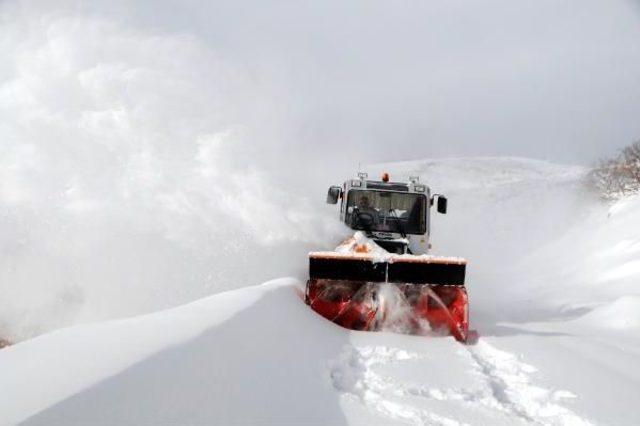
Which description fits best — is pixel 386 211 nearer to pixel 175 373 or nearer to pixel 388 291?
pixel 388 291

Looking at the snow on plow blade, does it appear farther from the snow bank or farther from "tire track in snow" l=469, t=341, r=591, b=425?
the snow bank

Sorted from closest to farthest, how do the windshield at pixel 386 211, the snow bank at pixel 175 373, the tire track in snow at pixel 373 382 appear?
the snow bank at pixel 175 373, the tire track in snow at pixel 373 382, the windshield at pixel 386 211

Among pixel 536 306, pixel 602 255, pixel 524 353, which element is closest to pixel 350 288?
pixel 524 353

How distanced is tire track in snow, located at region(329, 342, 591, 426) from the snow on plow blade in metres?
1.36

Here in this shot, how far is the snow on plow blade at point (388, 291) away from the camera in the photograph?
574cm

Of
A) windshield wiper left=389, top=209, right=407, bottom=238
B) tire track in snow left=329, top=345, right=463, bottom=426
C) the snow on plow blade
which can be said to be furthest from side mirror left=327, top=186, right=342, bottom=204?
tire track in snow left=329, top=345, right=463, bottom=426

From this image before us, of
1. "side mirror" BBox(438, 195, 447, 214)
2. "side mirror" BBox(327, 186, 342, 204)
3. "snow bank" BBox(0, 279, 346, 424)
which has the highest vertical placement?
"side mirror" BBox(327, 186, 342, 204)

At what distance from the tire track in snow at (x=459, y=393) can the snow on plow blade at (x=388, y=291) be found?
1359mm

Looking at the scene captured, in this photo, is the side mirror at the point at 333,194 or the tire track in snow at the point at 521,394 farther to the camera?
the side mirror at the point at 333,194

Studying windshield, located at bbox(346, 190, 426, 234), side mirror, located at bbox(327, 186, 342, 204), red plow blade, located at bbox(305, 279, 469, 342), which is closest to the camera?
red plow blade, located at bbox(305, 279, 469, 342)

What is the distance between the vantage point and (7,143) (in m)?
9.14

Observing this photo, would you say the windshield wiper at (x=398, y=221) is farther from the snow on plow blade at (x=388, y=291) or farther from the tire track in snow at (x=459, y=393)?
the tire track in snow at (x=459, y=393)

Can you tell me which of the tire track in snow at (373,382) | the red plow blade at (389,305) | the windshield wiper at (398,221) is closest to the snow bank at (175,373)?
the tire track in snow at (373,382)

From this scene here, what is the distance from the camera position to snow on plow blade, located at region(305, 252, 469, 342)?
574 cm
